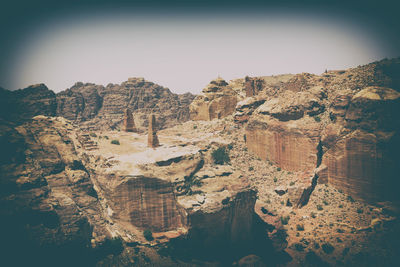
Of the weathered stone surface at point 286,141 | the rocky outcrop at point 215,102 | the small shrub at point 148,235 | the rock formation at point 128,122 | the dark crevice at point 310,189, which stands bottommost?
the small shrub at point 148,235

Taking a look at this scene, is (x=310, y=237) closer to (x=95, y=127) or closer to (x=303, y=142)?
(x=303, y=142)

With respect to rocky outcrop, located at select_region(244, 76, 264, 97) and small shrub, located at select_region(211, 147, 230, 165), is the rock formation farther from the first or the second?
rocky outcrop, located at select_region(244, 76, 264, 97)

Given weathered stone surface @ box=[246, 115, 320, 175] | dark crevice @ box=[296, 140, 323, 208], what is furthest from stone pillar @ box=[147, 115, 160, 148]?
dark crevice @ box=[296, 140, 323, 208]

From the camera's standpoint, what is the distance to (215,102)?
76375 millimetres

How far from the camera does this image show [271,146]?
54.8 m

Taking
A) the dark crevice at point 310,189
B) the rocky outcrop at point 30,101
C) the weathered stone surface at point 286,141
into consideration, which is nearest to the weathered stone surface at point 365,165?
the dark crevice at point 310,189

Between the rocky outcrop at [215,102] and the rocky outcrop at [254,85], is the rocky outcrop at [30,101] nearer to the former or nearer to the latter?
the rocky outcrop at [215,102]

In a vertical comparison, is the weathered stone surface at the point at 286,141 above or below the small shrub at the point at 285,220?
above

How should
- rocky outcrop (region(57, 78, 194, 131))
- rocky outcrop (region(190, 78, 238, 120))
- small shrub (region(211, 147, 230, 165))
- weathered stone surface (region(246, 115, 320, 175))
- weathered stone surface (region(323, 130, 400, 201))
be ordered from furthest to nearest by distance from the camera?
1. rocky outcrop (region(57, 78, 194, 131))
2. rocky outcrop (region(190, 78, 238, 120))
3. small shrub (region(211, 147, 230, 165))
4. weathered stone surface (region(246, 115, 320, 175))
5. weathered stone surface (region(323, 130, 400, 201))

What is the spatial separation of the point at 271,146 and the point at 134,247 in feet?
114

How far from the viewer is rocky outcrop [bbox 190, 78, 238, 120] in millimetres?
76000

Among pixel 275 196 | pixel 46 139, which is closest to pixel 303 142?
pixel 275 196

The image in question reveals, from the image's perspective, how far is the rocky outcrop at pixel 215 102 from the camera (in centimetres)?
7600

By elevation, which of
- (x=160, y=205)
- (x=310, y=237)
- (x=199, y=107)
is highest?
(x=199, y=107)
